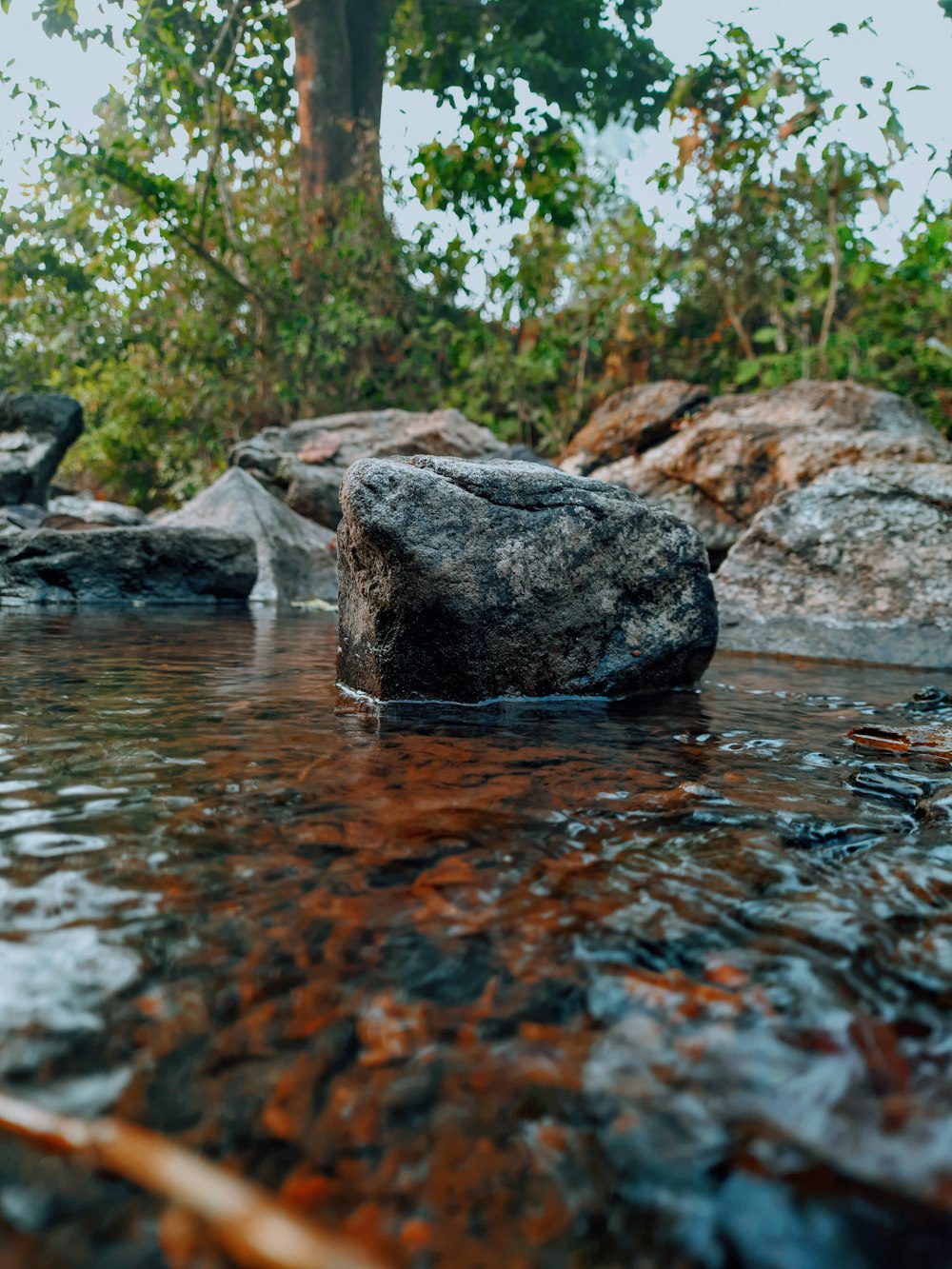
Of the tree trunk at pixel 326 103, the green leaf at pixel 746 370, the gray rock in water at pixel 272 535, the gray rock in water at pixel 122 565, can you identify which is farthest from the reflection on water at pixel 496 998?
the tree trunk at pixel 326 103

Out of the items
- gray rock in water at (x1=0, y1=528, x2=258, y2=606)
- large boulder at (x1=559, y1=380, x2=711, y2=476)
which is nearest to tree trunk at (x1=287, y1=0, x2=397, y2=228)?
large boulder at (x1=559, y1=380, x2=711, y2=476)

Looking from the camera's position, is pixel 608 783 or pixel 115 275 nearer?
pixel 608 783

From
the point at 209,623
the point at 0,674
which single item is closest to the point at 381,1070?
the point at 0,674

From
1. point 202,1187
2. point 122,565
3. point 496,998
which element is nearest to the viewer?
point 202,1187

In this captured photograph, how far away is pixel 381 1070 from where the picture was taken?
2.98ft

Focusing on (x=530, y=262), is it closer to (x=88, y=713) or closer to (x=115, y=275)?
(x=115, y=275)

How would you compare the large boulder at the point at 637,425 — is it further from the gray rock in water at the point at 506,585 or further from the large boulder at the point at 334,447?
the gray rock in water at the point at 506,585

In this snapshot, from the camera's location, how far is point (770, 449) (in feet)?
22.8

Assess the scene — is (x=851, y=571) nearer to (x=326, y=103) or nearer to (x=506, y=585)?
(x=506, y=585)

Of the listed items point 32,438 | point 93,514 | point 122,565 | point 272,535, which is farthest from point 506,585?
point 32,438

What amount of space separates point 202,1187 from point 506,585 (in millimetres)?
2434

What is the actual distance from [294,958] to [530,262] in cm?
1064

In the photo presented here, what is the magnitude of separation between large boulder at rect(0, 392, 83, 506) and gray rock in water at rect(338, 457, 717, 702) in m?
7.61

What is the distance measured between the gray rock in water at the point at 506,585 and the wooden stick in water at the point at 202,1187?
2167 mm
